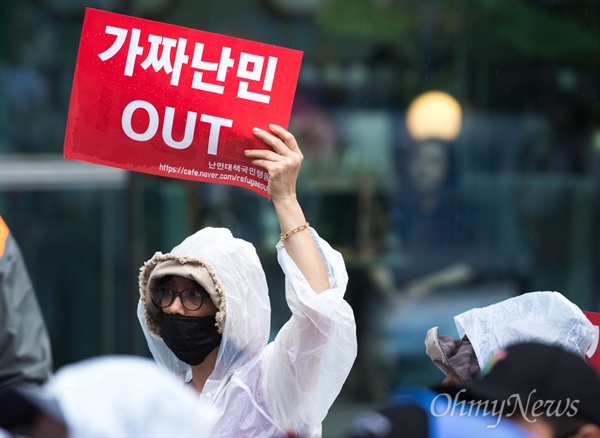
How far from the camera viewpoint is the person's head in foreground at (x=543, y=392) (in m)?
2.19

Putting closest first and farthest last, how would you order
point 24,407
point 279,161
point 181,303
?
1. point 24,407
2. point 279,161
3. point 181,303

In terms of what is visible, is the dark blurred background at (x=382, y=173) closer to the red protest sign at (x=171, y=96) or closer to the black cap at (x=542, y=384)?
the red protest sign at (x=171, y=96)

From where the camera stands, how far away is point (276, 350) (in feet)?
10.3

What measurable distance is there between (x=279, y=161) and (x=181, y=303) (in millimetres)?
553

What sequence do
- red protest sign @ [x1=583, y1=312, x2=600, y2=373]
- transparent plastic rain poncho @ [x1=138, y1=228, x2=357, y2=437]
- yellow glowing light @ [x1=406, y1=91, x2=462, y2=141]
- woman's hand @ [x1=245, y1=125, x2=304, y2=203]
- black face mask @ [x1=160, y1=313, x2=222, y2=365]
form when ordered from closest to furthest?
1. transparent plastic rain poncho @ [x1=138, y1=228, x2=357, y2=437]
2. woman's hand @ [x1=245, y1=125, x2=304, y2=203]
3. black face mask @ [x1=160, y1=313, x2=222, y2=365]
4. red protest sign @ [x1=583, y1=312, x2=600, y2=373]
5. yellow glowing light @ [x1=406, y1=91, x2=462, y2=141]

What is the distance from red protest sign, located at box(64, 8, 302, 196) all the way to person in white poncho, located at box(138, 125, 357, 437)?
0.12 meters

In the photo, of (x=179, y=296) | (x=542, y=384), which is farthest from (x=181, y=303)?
(x=542, y=384)

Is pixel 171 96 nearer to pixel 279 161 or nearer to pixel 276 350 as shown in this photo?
pixel 279 161

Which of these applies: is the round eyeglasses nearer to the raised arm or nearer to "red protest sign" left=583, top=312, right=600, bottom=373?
the raised arm

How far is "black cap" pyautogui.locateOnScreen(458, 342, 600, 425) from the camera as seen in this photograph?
7.20 ft

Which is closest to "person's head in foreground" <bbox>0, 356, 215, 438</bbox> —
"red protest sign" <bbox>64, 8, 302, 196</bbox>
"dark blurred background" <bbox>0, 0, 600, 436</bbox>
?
"red protest sign" <bbox>64, 8, 302, 196</bbox>

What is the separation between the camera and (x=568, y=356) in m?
2.28

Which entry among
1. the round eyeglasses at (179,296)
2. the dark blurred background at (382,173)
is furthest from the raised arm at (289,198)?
the dark blurred background at (382,173)

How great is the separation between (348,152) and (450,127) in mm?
737
